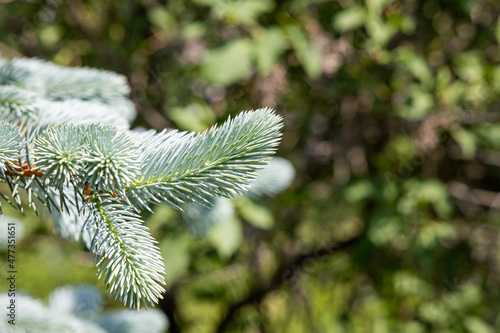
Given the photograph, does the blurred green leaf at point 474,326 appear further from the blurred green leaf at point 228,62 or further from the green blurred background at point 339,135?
the blurred green leaf at point 228,62

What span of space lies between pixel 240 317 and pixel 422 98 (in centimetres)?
124

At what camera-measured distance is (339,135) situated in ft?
7.41

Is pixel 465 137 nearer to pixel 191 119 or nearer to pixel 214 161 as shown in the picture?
pixel 191 119

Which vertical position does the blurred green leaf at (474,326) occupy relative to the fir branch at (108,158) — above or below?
below

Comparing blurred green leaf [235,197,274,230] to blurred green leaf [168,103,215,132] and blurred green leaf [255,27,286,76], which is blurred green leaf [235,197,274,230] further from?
blurred green leaf [255,27,286,76]

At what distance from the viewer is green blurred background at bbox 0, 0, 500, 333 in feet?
5.91

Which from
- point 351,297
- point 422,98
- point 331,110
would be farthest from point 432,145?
point 351,297

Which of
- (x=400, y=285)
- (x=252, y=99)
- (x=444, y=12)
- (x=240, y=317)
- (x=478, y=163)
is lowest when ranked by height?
(x=240, y=317)

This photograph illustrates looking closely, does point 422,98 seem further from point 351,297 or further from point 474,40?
point 351,297

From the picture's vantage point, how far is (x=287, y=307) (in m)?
2.47

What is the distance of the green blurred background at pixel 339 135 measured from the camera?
1801mm

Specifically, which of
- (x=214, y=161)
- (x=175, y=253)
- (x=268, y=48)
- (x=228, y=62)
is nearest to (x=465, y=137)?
(x=268, y=48)

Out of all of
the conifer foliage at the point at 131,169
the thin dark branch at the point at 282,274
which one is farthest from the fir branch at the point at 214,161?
the thin dark branch at the point at 282,274

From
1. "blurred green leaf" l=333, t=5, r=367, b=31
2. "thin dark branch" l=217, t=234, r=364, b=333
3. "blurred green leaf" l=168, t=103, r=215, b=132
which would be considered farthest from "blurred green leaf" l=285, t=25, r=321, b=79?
"thin dark branch" l=217, t=234, r=364, b=333
